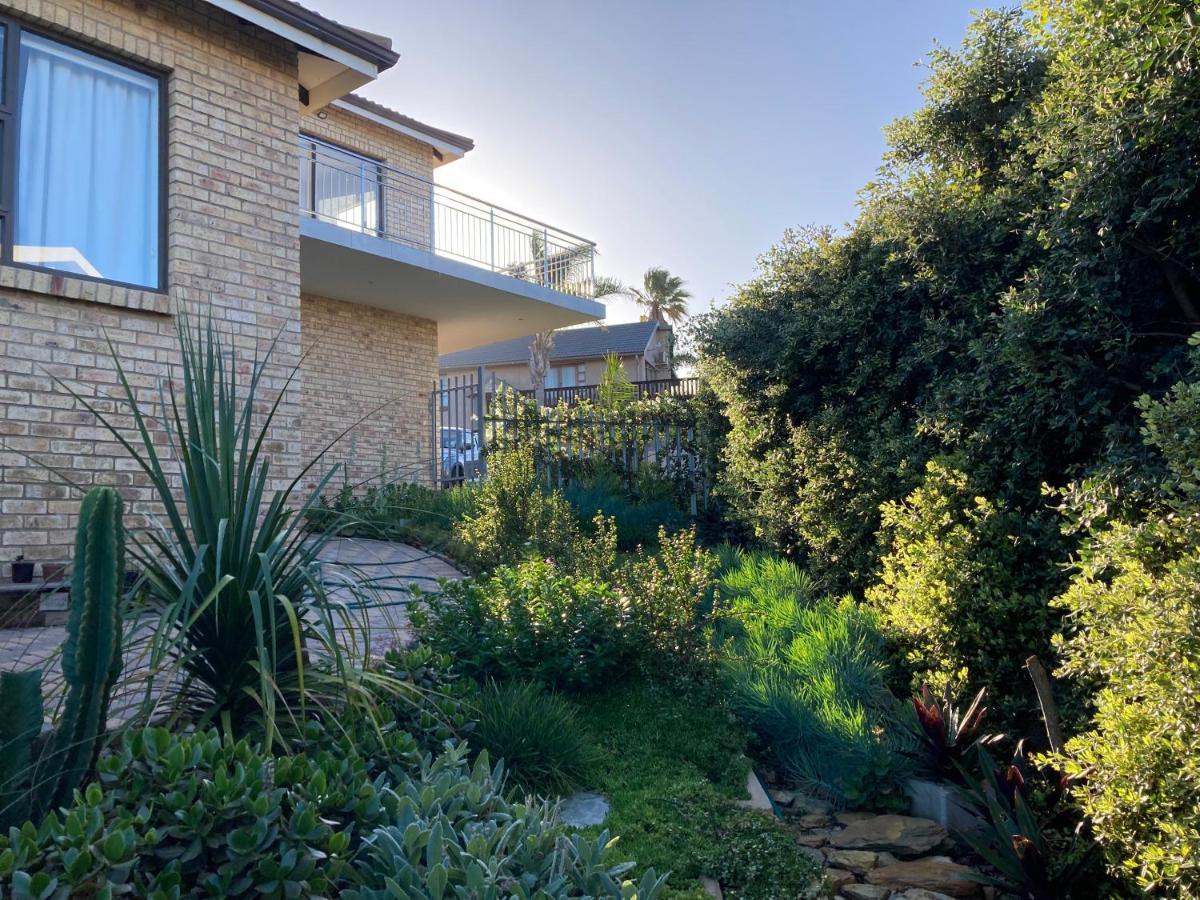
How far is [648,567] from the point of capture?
19.5 ft

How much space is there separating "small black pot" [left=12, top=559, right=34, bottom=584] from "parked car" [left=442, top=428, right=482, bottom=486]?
757 cm

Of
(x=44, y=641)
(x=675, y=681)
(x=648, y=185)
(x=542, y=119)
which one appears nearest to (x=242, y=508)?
(x=44, y=641)

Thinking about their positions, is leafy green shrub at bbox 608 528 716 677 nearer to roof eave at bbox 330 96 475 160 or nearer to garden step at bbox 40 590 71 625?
garden step at bbox 40 590 71 625

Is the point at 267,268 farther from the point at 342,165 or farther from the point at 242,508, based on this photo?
the point at 342,165

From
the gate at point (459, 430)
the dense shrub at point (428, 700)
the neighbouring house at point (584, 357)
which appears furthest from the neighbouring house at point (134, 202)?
the neighbouring house at point (584, 357)

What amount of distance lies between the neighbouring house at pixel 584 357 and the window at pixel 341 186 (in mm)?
21200

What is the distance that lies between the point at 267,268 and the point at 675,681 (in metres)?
4.79

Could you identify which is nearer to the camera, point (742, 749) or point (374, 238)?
point (742, 749)

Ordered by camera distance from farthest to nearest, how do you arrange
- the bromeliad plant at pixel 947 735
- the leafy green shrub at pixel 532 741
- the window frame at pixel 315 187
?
the window frame at pixel 315 187 < the bromeliad plant at pixel 947 735 < the leafy green shrub at pixel 532 741

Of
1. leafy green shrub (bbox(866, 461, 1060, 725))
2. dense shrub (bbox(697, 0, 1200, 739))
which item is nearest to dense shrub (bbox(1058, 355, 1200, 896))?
dense shrub (bbox(697, 0, 1200, 739))

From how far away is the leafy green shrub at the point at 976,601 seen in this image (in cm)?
504

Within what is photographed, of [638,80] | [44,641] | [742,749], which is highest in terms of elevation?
[638,80]

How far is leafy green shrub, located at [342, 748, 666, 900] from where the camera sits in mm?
2057

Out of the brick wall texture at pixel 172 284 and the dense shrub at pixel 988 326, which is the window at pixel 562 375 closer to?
the dense shrub at pixel 988 326
